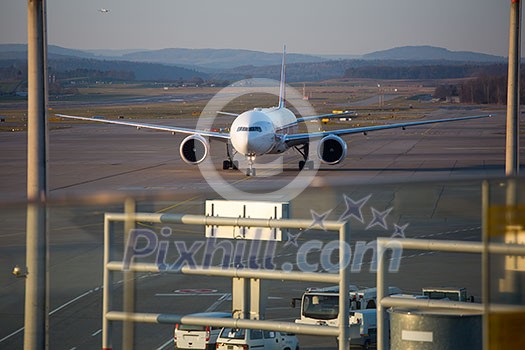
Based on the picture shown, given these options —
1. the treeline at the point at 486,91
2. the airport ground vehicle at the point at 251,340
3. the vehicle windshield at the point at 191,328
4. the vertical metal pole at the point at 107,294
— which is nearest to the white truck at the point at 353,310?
the airport ground vehicle at the point at 251,340

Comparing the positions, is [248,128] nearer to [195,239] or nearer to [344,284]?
[195,239]

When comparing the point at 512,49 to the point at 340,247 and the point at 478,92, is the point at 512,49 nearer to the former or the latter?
the point at 340,247

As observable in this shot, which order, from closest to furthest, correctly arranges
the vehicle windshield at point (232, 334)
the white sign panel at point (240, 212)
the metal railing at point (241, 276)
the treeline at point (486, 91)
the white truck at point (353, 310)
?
the metal railing at point (241, 276)
the white sign panel at point (240, 212)
the vehicle windshield at point (232, 334)
the white truck at point (353, 310)
the treeline at point (486, 91)

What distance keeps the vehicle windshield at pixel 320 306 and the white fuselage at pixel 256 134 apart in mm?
29158

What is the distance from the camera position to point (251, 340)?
35.0ft

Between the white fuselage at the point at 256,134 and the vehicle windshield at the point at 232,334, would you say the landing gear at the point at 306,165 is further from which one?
the vehicle windshield at the point at 232,334

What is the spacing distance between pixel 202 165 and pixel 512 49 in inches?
1060

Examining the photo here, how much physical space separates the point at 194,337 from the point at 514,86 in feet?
67.3

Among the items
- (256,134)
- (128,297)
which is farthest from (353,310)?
(256,134)

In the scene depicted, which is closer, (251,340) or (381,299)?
(381,299)

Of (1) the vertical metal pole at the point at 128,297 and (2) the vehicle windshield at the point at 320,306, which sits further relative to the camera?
(2) the vehicle windshield at the point at 320,306

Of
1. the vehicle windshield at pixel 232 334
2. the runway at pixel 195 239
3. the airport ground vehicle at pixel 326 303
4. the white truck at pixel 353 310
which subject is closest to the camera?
the runway at pixel 195 239

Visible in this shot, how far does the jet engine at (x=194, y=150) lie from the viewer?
160 feet

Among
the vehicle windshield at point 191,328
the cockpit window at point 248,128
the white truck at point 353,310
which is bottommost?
the white truck at point 353,310
